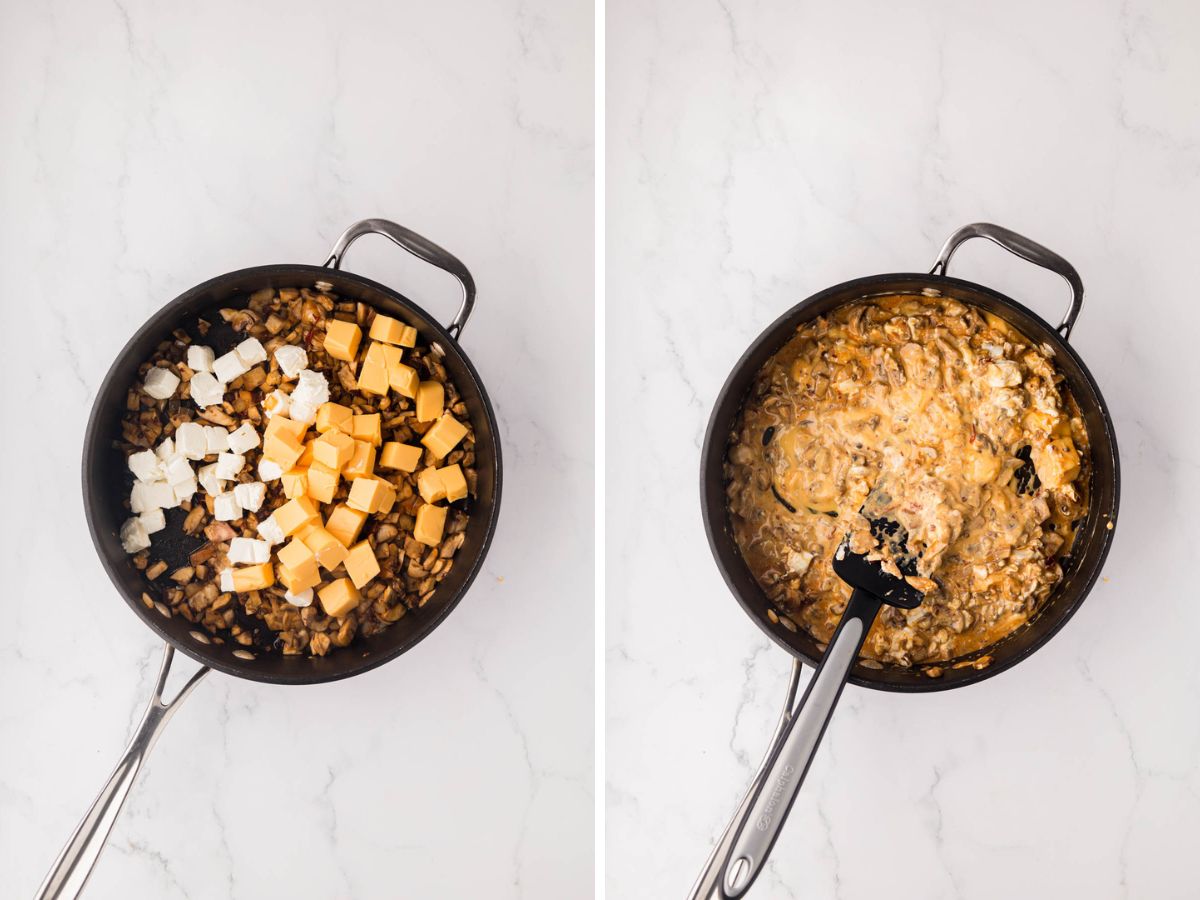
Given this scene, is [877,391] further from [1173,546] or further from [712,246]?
[1173,546]

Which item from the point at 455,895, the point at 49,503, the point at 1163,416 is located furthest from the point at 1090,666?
the point at 49,503

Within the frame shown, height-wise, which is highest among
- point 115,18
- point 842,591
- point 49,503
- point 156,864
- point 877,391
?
point 115,18

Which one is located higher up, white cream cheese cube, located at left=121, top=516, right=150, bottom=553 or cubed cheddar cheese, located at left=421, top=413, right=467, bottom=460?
cubed cheddar cheese, located at left=421, top=413, right=467, bottom=460

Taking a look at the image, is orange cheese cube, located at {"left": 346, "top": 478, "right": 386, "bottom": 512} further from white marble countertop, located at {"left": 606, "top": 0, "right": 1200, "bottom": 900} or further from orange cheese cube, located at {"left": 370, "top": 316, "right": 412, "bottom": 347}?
white marble countertop, located at {"left": 606, "top": 0, "right": 1200, "bottom": 900}

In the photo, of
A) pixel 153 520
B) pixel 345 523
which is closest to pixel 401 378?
pixel 345 523

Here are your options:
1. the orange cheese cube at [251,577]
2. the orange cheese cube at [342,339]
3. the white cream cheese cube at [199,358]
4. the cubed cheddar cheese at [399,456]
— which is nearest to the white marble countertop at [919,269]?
the cubed cheddar cheese at [399,456]

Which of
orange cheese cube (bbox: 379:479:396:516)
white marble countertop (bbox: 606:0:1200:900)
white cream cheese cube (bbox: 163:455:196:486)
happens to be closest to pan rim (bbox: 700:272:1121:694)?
white marble countertop (bbox: 606:0:1200:900)

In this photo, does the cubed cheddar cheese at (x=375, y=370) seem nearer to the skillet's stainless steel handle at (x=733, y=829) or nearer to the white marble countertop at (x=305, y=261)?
the white marble countertop at (x=305, y=261)
